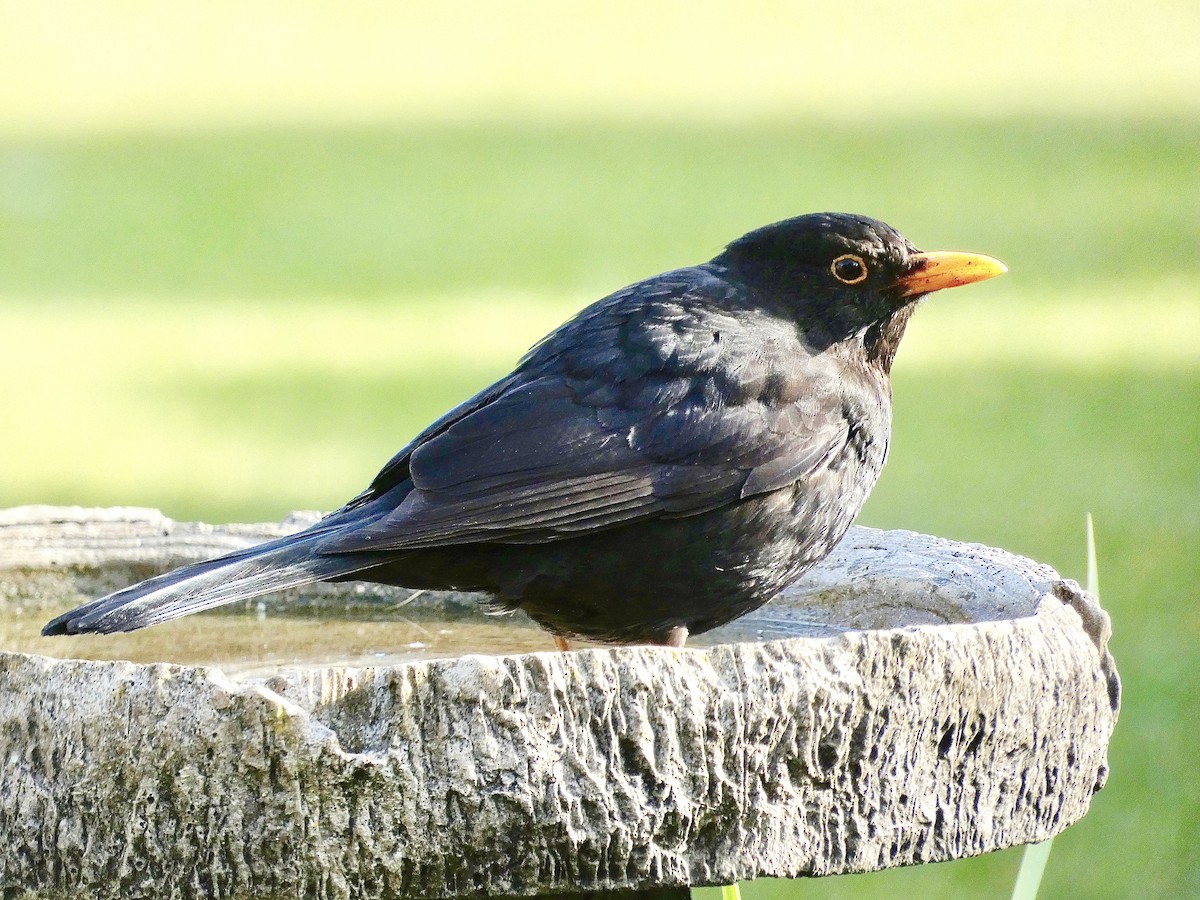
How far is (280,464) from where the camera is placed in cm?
898

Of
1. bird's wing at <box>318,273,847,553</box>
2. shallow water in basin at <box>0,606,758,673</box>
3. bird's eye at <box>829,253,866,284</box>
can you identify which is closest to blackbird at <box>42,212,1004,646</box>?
bird's wing at <box>318,273,847,553</box>

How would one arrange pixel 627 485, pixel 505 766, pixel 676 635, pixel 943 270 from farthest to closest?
1. pixel 943 270
2. pixel 676 635
3. pixel 627 485
4. pixel 505 766

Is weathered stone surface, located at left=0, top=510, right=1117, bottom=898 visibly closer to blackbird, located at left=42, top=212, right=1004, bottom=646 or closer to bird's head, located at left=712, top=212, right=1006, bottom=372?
blackbird, located at left=42, top=212, right=1004, bottom=646

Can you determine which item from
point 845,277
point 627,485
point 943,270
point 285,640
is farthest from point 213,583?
point 943,270

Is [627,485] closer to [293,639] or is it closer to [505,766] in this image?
[505,766]

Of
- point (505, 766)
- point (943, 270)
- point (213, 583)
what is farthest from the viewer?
point (943, 270)

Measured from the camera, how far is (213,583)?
309 centimetres

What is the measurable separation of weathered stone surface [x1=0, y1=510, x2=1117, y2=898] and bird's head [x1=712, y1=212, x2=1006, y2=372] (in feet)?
4.47

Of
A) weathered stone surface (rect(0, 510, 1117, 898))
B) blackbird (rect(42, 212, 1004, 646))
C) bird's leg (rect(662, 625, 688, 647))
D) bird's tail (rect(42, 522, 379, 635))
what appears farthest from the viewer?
bird's leg (rect(662, 625, 688, 647))

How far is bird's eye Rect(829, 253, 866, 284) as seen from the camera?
3.92 meters

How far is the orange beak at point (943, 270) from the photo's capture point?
152 inches

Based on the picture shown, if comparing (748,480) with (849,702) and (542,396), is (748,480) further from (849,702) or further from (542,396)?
(849,702)

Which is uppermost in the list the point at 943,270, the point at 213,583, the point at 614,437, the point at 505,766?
the point at 943,270

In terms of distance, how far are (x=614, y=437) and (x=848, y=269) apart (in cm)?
86
